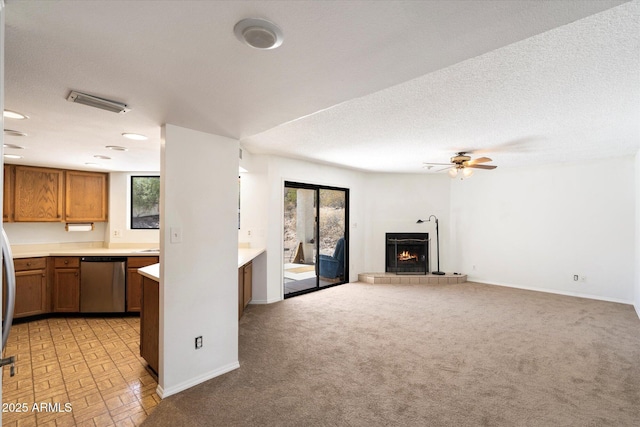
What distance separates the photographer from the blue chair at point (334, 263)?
235 inches

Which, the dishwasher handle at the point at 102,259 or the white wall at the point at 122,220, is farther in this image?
the white wall at the point at 122,220

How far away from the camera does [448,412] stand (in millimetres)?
2162

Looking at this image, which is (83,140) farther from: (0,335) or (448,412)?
(448,412)

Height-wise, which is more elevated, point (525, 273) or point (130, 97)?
point (130, 97)

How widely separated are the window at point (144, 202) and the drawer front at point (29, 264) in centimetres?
127

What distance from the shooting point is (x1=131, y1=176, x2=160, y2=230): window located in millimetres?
5227

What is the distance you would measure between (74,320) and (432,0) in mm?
5343

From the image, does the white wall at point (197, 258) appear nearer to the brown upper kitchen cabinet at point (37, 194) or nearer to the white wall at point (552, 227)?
the brown upper kitchen cabinet at point (37, 194)

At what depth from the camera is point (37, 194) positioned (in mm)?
4492

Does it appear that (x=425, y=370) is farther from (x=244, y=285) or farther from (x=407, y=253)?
(x=407, y=253)

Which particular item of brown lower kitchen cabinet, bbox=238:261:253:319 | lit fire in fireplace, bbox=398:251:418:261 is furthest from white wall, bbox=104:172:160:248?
lit fire in fireplace, bbox=398:251:418:261

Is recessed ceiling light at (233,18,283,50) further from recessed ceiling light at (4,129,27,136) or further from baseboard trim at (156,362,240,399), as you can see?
recessed ceiling light at (4,129,27,136)

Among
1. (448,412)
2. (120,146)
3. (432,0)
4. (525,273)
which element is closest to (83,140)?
(120,146)

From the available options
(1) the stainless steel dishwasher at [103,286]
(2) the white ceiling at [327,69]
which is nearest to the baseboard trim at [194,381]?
(2) the white ceiling at [327,69]
